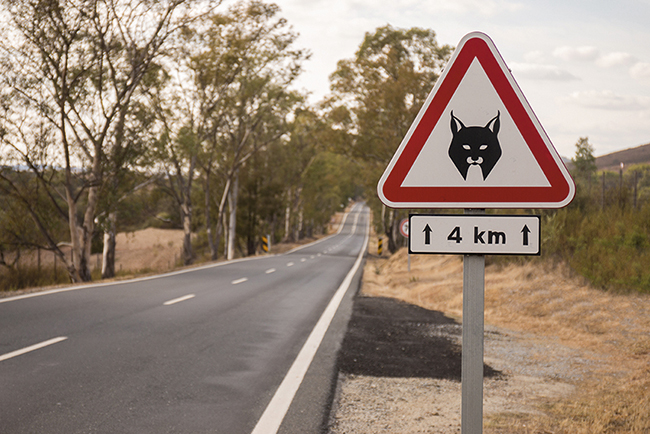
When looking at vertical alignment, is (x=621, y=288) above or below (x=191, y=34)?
below

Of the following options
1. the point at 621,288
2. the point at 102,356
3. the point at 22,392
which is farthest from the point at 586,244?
the point at 22,392

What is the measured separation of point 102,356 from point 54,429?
88.2 inches

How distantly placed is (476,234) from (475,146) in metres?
0.37

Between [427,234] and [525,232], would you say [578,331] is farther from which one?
[427,234]

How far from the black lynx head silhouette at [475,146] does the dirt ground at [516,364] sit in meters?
2.34

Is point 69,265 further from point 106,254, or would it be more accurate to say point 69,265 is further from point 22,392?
point 22,392

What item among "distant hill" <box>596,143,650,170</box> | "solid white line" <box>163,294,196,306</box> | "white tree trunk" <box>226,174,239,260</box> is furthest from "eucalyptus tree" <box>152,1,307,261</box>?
"distant hill" <box>596,143,650,170</box>

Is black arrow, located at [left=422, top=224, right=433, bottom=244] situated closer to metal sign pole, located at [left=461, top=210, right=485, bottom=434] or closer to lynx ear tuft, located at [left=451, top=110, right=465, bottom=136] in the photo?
metal sign pole, located at [left=461, top=210, right=485, bottom=434]

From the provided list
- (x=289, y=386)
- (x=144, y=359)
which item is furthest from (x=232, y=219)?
(x=289, y=386)

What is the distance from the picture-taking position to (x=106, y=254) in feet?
92.8

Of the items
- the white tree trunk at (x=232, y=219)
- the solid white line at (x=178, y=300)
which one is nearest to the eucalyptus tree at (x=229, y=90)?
the white tree trunk at (x=232, y=219)

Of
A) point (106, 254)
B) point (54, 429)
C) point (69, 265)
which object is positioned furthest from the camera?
point (106, 254)

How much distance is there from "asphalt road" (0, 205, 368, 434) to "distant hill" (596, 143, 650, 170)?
87.8 meters

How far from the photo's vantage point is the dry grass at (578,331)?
12.8 feet
